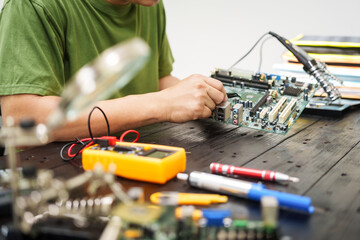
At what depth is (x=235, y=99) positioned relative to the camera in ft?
3.98

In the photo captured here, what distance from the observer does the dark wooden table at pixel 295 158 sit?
0.63 m

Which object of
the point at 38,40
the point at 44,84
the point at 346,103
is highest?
the point at 38,40

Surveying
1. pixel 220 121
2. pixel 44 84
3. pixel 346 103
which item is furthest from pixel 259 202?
pixel 346 103

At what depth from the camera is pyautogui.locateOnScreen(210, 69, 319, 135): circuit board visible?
3.65 feet

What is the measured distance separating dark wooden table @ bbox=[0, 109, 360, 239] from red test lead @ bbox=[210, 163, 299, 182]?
0.05ft

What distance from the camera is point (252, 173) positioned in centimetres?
78

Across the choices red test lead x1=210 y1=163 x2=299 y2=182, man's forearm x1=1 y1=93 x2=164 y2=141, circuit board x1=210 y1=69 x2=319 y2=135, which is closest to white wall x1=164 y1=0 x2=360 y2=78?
circuit board x1=210 y1=69 x2=319 y2=135

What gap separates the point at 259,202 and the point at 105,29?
89 cm

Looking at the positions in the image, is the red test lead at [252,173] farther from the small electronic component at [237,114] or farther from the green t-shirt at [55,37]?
the green t-shirt at [55,37]

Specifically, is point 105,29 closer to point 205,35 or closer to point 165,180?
point 165,180

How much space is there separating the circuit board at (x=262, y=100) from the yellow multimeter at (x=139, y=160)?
355mm

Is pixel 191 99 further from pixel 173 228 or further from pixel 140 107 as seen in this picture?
pixel 173 228

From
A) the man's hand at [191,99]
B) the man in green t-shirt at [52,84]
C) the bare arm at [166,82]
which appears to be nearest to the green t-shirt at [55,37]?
the man in green t-shirt at [52,84]

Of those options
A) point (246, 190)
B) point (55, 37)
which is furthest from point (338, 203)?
point (55, 37)
